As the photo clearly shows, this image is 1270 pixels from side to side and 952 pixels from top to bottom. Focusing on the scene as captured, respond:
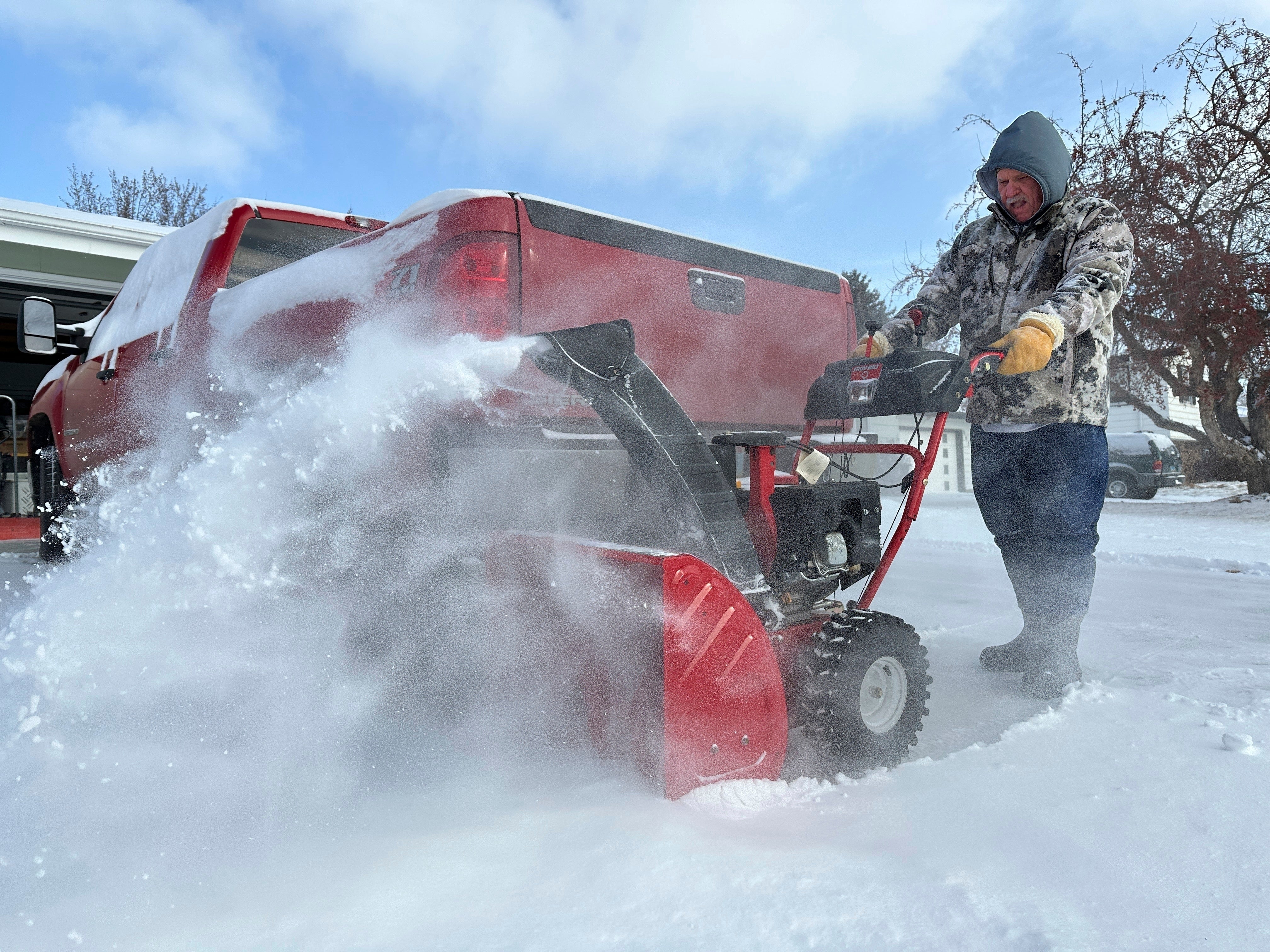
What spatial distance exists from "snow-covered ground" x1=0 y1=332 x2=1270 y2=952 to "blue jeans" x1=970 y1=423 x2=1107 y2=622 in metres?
0.33

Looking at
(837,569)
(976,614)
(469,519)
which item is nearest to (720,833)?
(837,569)

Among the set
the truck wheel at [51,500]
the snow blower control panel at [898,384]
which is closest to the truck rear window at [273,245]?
the truck wheel at [51,500]

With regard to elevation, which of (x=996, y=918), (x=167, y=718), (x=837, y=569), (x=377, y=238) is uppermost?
(x=377, y=238)

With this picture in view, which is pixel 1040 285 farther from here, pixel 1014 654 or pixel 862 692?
→ pixel 862 692

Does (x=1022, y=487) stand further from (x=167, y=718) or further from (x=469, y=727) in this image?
(x=167, y=718)

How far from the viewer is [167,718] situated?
221 cm

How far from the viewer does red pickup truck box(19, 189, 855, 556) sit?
7.89 ft

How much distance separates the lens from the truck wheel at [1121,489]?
17.4 metres

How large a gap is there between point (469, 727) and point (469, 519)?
599 millimetres

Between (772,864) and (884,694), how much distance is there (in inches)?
31.8

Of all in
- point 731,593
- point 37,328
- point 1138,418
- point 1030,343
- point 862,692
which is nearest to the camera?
point 731,593

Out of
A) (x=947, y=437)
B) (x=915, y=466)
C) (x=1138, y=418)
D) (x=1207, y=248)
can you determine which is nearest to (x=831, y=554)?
(x=915, y=466)

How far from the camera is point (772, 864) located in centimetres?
157

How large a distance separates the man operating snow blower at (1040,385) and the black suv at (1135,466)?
15994mm
